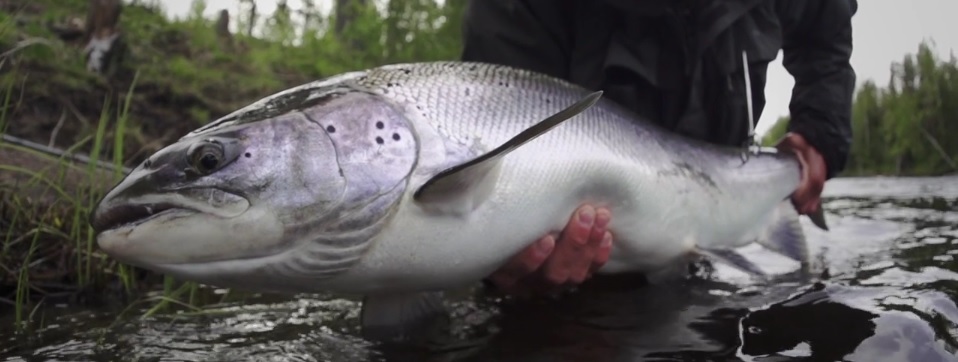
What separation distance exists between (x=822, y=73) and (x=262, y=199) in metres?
2.30

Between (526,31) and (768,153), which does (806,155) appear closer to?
(768,153)

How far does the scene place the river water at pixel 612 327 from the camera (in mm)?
1575

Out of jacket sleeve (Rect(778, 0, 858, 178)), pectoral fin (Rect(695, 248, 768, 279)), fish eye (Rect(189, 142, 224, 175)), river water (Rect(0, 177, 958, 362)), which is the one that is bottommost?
river water (Rect(0, 177, 958, 362))

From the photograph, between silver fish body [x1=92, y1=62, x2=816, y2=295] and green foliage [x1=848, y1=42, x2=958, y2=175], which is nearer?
silver fish body [x1=92, y1=62, x2=816, y2=295]

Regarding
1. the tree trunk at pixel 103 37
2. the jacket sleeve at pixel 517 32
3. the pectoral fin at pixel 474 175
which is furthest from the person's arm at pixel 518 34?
the tree trunk at pixel 103 37

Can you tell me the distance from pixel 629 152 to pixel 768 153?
0.74m

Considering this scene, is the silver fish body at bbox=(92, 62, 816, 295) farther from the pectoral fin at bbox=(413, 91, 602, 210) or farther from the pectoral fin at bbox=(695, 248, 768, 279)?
the pectoral fin at bbox=(695, 248, 768, 279)

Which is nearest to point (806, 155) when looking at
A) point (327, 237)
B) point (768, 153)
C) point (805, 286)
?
point (768, 153)

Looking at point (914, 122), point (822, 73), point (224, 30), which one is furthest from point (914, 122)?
point (822, 73)

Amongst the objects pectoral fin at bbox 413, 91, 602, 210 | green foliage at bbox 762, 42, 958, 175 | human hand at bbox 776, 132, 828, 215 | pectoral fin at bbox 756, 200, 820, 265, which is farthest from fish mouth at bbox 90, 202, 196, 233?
green foliage at bbox 762, 42, 958, 175

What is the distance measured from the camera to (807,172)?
2674 millimetres

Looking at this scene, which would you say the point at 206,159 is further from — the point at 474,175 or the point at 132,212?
the point at 474,175

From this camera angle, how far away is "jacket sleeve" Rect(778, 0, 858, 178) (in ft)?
9.11

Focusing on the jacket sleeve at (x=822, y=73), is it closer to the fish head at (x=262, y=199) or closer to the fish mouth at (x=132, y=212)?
the fish head at (x=262, y=199)
